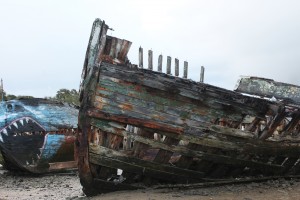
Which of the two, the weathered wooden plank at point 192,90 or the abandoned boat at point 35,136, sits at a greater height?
the weathered wooden plank at point 192,90

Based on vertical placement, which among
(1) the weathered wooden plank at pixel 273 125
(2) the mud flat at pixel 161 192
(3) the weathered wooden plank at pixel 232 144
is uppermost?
(1) the weathered wooden plank at pixel 273 125

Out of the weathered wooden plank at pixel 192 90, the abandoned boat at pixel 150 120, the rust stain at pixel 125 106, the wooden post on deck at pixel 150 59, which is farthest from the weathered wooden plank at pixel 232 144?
the wooden post on deck at pixel 150 59

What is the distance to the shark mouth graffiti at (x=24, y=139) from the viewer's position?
9.73m

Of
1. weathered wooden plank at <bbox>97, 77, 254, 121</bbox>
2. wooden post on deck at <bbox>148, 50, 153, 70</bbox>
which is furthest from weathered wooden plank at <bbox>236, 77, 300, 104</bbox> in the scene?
wooden post on deck at <bbox>148, 50, 153, 70</bbox>

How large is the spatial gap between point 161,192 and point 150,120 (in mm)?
1191

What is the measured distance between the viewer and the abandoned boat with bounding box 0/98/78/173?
32.1 ft

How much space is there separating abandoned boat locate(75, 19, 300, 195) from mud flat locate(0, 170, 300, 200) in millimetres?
269

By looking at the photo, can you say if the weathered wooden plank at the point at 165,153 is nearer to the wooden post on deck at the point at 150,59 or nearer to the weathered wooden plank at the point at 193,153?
the weathered wooden plank at the point at 193,153

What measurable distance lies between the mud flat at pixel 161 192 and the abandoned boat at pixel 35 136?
78 cm

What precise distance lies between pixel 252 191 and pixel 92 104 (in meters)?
2.95

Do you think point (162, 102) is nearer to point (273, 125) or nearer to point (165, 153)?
point (165, 153)

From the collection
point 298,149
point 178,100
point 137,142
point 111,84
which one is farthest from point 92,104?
point 298,149

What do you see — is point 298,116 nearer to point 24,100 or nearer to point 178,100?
point 178,100

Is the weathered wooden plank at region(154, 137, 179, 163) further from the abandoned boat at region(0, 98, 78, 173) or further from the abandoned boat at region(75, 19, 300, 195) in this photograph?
the abandoned boat at region(0, 98, 78, 173)
